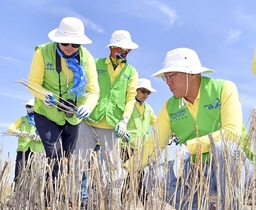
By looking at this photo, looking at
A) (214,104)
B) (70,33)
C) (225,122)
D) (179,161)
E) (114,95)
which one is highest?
(70,33)

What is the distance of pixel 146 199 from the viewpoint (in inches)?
98.6

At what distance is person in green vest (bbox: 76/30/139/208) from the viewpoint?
3.94 meters

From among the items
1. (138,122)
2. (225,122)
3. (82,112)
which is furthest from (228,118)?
(138,122)

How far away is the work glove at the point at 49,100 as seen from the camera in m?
3.36

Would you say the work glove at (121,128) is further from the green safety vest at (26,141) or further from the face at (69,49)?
the green safety vest at (26,141)

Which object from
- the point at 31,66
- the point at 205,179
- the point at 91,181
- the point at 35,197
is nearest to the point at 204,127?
the point at 205,179

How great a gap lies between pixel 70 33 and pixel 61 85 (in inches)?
14.9

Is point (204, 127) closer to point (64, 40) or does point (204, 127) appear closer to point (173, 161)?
point (173, 161)

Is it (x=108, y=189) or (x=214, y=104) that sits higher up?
(x=214, y=104)

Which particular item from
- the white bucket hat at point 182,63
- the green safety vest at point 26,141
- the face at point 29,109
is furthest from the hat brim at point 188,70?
the face at point 29,109

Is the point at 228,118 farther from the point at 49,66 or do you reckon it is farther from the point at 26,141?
the point at 26,141

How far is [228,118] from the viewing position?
2.66m

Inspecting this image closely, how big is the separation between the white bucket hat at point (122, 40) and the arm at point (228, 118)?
4.99 feet

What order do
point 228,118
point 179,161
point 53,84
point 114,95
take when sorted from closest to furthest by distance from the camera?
point 179,161 → point 228,118 → point 53,84 → point 114,95
